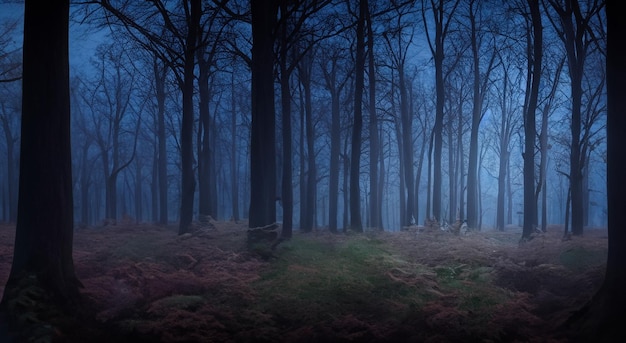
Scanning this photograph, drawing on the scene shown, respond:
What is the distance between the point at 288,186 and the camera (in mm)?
12586

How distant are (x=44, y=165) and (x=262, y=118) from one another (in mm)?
5377

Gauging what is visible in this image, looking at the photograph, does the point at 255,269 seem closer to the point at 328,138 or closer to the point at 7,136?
the point at 7,136

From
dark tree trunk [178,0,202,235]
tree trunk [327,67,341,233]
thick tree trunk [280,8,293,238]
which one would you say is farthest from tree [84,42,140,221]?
tree trunk [327,67,341,233]

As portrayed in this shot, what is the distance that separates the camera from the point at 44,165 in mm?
5941

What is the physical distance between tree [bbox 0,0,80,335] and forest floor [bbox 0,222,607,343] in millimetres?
665

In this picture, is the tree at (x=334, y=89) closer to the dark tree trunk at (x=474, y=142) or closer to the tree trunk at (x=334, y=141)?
the tree trunk at (x=334, y=141)

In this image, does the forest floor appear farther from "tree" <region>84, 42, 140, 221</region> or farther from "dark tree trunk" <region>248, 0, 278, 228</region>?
"tree" <region>84, 42, 140, 221</region>

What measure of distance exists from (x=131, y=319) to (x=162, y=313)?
1.43ft

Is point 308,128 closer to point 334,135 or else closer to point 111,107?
point 334,135

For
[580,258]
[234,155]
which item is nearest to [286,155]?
[580,258]

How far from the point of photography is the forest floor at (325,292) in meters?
5.58

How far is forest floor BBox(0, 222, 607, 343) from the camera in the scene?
5.58 m

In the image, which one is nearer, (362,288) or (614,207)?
(614,207)

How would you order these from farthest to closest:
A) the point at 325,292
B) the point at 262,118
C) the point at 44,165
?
the point at 262,118 < the point at 325,292 < the point at 44,165
